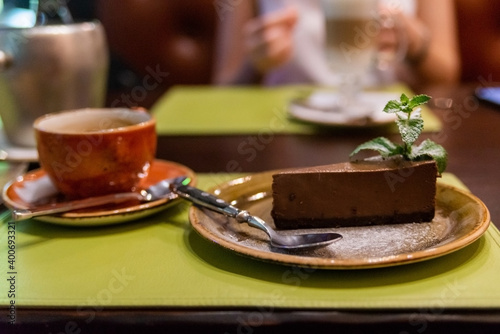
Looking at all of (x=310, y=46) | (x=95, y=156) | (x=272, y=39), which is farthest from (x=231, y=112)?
(x=310, y=46)

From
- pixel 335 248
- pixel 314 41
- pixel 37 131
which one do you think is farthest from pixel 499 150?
pixel 314 41

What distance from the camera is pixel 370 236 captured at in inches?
20.6

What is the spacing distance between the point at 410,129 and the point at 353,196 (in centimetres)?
9

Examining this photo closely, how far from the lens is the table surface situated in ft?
1.30

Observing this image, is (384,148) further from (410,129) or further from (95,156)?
(95,156)

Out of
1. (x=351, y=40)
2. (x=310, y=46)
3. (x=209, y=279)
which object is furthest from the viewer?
(x=310, y=46)

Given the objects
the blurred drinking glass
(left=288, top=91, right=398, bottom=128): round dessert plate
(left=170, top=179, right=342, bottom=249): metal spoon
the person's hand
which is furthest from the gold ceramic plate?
the person's hand

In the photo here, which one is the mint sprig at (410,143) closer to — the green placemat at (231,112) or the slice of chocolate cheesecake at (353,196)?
the slice of chocolate cheesecake at (353,196)

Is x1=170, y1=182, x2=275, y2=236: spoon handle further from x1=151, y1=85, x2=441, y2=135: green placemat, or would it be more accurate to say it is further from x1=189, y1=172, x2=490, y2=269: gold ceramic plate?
x1=151, y1=85, x2=441, y2=135: green placemat

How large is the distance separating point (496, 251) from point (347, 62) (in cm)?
78

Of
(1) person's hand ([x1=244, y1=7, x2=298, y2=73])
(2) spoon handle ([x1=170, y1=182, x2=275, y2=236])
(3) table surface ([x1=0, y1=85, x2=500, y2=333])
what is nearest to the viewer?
(3) table surface ([x1=0, y1=85, x2=500, y2=333])

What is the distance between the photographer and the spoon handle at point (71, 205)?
21.8 inches

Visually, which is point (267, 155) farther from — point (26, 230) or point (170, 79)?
point (170, 79)

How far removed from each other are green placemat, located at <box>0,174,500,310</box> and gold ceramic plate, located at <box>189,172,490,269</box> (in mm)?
18
